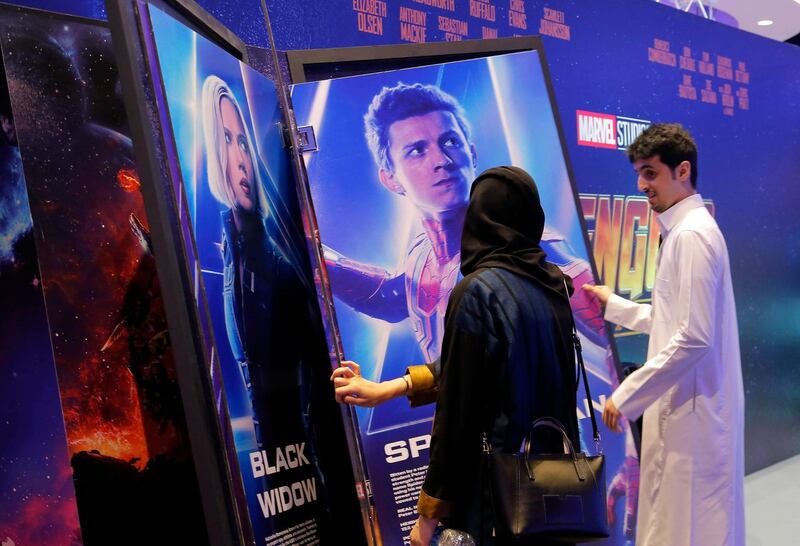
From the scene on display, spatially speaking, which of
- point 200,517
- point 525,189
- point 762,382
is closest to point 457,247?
point 525,189

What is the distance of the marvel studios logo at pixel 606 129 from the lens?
4.22 m

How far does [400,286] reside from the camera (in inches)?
82.7

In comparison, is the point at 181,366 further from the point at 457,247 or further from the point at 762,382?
the point at 762,382

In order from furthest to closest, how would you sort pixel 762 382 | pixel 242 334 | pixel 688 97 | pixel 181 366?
pixel 762 382 < pixel 688 97 < pixel 242 334 < pixel 181 366

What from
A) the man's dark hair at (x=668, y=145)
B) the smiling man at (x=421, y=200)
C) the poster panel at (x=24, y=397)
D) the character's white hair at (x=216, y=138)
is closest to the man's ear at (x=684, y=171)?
the man's dark hair at (x=668, y=145)

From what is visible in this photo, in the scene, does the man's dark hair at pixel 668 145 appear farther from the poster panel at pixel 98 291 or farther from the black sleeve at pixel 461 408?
the poster panel at pixel 98 291

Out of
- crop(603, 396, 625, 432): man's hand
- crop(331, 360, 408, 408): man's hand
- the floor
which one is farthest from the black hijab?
Result: the floor

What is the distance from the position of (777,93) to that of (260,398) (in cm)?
544

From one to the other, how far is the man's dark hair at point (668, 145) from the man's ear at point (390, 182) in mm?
950

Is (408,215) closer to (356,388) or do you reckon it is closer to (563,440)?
(356,388)

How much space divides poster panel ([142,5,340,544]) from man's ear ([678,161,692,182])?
1345 mm

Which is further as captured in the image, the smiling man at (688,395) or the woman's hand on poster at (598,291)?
the woman's hand on poster at (598,291)

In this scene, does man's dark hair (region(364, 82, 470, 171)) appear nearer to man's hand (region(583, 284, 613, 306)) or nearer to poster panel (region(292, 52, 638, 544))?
poster panel (region(292, 52, 638, 544))

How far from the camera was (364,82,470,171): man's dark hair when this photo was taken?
7.01ft
